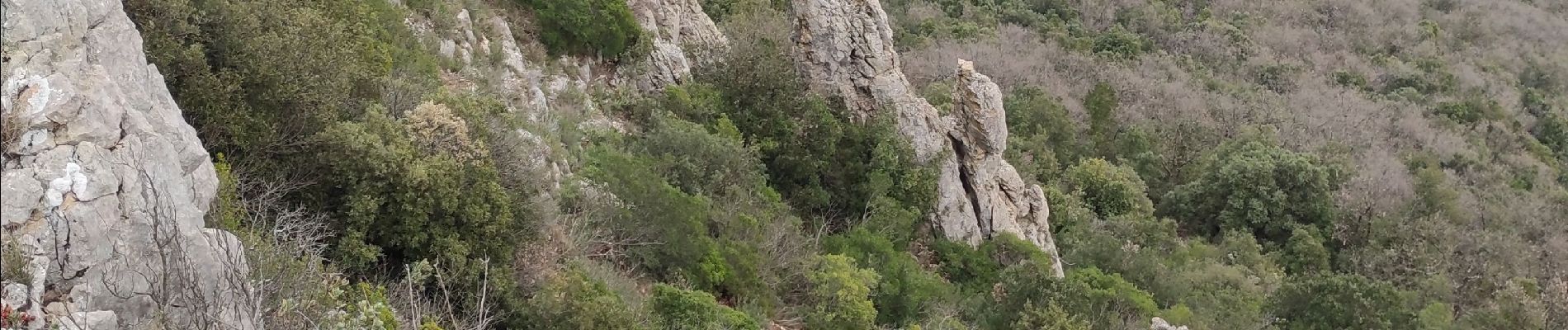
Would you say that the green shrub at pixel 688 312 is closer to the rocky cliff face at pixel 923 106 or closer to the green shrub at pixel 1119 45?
the rocky cliff face at pixel 923 106

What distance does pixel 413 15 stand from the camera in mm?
17844

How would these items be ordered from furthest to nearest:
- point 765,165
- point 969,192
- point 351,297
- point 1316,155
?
point 1316,155, point 969,192, point 765,165, point 351,297

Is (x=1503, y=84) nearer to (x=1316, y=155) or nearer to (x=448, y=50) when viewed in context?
(x=1316, y=155)


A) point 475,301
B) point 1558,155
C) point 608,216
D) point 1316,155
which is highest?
point 475,301

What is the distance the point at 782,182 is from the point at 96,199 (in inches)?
612

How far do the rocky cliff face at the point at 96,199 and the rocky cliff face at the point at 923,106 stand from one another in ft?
51.1

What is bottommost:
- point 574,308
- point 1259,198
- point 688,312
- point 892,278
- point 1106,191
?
point 1259,198

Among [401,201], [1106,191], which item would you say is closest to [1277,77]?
[1106,191]

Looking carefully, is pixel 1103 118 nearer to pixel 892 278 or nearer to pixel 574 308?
pixel 892 278

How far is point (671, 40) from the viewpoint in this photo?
78.2 feet

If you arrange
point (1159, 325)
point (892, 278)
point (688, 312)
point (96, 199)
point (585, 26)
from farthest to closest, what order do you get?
point (585, 26)
point (892, 278)
point (1159, 325)
point (688, 312)
point (96, 199)

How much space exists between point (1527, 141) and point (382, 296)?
185ft

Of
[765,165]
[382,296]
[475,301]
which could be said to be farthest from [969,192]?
[382,296]

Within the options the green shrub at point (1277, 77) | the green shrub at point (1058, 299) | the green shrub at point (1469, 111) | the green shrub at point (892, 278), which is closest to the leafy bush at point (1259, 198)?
the green shrub at point (1277, 77)
